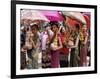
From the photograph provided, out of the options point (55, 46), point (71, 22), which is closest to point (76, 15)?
point (71, 22)

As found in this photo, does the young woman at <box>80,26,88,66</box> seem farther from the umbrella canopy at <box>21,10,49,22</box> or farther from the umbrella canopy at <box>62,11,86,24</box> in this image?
the umbrella canopy at <box>21,10,49,22</box>

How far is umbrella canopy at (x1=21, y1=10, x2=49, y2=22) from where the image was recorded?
1889mm

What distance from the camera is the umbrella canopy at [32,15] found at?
74.4 inches

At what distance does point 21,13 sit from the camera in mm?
1881

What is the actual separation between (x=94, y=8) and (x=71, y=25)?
29 cm

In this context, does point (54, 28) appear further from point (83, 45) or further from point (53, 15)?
point (83, 45)

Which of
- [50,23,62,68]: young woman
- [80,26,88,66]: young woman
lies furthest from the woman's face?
[80,26,88,66]: young woman

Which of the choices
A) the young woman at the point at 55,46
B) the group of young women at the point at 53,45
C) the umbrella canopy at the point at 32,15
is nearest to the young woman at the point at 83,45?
the group of young women at the point at 53,45

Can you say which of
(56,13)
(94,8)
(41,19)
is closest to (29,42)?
(41,19)

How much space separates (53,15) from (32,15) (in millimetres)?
189

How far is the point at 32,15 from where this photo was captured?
192 cm

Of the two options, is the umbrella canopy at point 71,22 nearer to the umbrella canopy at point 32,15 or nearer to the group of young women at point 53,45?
the group of young women at point 53,45

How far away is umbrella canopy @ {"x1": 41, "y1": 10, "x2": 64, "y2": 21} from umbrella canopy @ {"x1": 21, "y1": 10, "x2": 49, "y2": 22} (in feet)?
0.11

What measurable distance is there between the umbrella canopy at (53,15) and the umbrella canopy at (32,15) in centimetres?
3
